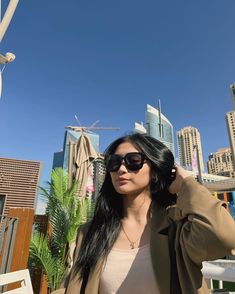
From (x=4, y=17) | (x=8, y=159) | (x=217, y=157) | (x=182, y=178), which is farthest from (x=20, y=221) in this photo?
(x=8, y=159)

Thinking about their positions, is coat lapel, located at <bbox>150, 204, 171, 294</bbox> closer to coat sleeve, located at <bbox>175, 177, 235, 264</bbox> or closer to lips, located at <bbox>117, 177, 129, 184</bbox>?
coat sleeve, located at <bbox>175, 177, 235, 264</bbox>

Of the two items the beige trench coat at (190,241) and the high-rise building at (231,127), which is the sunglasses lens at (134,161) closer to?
the beige trench coat at (190,241)

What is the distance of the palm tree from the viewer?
437 centimetres

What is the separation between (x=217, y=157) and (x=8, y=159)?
61677 millimetres

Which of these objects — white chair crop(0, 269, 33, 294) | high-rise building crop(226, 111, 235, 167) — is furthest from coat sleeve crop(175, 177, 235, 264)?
high-rise building crop(226, 111, 235, 167)

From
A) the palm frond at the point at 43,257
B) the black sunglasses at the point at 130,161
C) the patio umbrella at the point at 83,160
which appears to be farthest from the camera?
the patio umbrella at the point at 83,160

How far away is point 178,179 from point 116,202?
17.9 inches

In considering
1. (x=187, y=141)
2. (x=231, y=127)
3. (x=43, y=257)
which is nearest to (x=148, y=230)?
(x=43, y=257)

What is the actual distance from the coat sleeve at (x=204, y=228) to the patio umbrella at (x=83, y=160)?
16.9 feet

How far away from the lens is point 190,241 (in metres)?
0.97

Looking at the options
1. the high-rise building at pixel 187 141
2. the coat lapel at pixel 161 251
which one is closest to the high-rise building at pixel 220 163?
the high-rise building at pixel 187 141

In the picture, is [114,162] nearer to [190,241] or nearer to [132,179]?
[132,179]

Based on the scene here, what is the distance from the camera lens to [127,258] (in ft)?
3.76

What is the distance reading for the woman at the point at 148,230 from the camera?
96 centimetres
